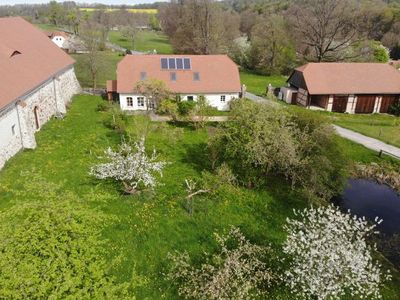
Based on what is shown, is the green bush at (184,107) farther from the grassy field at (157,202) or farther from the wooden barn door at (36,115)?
the wooden barn door at (36,115)

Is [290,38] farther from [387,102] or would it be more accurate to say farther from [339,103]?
[387,102]

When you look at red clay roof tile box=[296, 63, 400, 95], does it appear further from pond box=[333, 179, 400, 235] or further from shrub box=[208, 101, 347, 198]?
shrub box=[208, 101, 347, 198]

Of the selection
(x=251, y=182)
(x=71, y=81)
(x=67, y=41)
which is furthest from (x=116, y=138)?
(x=67, y=41)

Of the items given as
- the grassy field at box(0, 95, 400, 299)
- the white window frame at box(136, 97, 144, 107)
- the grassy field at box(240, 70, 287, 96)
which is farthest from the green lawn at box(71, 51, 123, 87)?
the grassy field at box(240, 70, 287, 96)

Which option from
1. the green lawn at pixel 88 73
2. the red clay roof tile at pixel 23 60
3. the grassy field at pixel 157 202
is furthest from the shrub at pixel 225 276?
the green lawn at pixel 88 73

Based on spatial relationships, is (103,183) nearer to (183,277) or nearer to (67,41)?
(183,277)

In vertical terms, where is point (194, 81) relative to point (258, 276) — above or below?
above

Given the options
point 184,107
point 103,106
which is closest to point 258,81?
point 184,107
